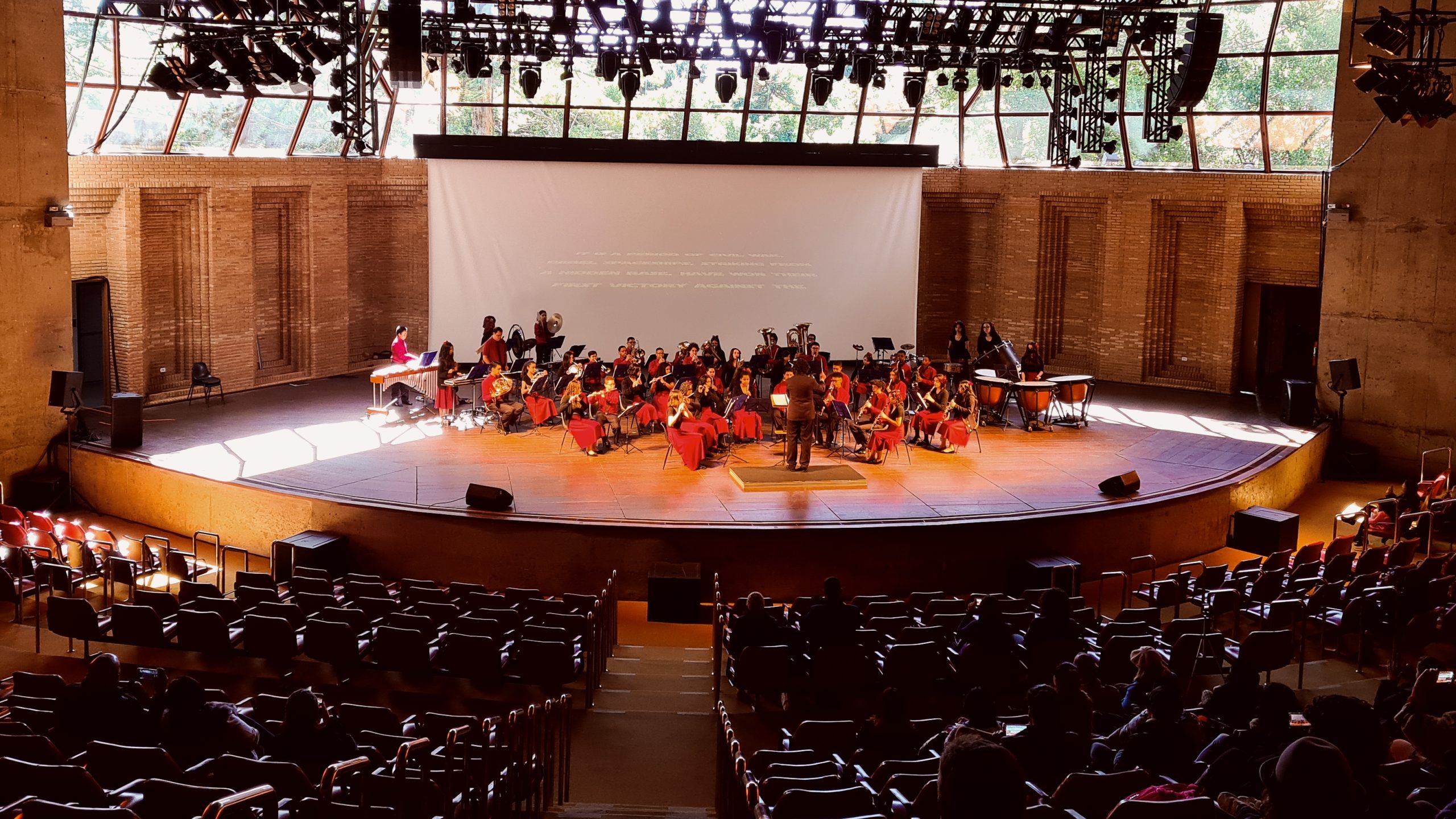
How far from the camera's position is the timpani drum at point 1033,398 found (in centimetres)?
1820

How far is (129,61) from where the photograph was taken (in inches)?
691

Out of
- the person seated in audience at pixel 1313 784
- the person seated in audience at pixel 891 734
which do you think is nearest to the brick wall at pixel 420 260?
the person seated in audience at pixel 891 734

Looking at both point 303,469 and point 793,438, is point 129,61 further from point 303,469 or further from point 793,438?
point 793,438

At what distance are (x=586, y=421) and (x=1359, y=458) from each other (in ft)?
37.0

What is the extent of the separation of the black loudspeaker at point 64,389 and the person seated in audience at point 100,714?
9.98 metres

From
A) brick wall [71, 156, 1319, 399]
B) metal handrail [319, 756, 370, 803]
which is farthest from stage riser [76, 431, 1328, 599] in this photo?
metal handrail [319, 756, 370, 803]

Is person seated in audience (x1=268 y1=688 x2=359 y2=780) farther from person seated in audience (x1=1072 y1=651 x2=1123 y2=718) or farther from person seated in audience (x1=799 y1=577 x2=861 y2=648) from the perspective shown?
person seated in audience (x1=1072 y1=651 x2=1123 y2=718)

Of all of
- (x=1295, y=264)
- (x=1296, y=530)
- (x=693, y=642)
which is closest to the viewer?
(x=693, y=642)

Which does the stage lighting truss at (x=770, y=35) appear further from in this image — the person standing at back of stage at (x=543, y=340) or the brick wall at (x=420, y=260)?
the person standing at back of stage at (x=543, y=340)

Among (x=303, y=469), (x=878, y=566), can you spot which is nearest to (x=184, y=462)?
(x=303, y=469)

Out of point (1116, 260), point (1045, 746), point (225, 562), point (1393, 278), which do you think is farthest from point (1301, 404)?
point (225, 562)

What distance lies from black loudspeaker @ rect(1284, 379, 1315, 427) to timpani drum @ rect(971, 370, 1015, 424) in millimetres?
4117

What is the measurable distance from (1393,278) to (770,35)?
9714 millimetres

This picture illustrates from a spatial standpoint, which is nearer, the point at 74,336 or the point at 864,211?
the point at 74,336
